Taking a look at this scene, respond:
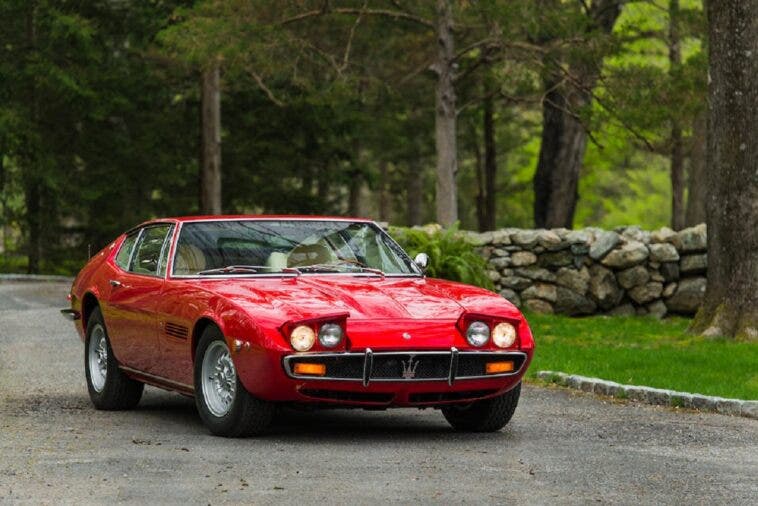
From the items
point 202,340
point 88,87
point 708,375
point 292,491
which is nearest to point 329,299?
point 202,340

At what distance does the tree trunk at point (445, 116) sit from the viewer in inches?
1109

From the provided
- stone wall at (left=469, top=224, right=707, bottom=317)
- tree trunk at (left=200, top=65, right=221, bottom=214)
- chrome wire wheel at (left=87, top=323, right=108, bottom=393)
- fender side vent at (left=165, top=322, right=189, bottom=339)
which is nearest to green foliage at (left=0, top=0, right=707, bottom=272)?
tree trunk at (left=200, top=65, right=221, bottom=214)

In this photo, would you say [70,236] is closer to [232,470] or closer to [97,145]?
[97,145]

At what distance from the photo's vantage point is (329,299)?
9406 mm

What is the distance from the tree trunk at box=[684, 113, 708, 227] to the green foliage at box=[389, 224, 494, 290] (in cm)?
1773

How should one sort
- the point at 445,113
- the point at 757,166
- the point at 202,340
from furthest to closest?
the point at 445,113, the point at 757,166, the point at 202,340

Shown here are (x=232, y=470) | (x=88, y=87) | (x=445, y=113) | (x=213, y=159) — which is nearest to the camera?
(x=232, y=470)

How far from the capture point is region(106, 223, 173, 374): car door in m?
10.6

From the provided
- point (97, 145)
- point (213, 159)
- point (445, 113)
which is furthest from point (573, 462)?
point (97, 145)

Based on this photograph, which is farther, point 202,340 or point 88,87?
point 88,87

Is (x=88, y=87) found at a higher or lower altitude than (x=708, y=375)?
higher

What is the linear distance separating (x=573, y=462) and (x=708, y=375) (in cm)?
530

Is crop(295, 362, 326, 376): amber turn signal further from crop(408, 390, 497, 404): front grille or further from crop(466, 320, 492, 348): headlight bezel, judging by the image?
crop(466, 320, 492, 348): headlight bezel

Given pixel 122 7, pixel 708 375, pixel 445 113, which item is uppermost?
pixel 122 7
